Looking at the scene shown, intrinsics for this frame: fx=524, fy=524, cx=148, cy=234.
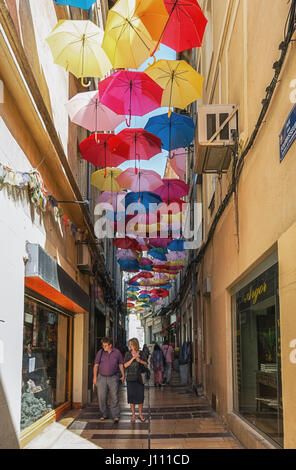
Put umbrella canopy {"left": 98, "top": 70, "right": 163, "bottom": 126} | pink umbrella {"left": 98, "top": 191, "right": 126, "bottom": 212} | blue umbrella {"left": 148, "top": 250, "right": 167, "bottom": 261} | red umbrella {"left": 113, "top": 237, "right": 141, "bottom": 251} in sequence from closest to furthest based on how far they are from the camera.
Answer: umbrella canopy {"left": 98, "top": 70, "right": 163, "bottom": 126} < pink umbrella {"left": 98, "top": 191, "right": 126, "bottom": 212} < red umbrella {"left": 113, "top": 237, "right": 141, "bottom": 251} < blue umbrella {"left": 148, "top": 250, "right": 167, "bottom": 261}

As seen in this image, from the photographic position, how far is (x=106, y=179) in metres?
13.5

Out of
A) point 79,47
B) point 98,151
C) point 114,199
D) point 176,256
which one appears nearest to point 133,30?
point 79,47

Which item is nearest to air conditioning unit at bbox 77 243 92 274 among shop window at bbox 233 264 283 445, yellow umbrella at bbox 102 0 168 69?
shop window at bbox 233 264 283 445

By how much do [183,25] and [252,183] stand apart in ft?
9.68

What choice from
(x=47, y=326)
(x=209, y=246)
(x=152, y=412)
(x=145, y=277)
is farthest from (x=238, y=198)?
(x=145, y=277)

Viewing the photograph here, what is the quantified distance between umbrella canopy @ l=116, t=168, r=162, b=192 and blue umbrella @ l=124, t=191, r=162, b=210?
50cm

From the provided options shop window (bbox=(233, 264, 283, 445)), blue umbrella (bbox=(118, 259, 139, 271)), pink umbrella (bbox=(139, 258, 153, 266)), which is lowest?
shop window (bbox=(233, 264, 283, 445))

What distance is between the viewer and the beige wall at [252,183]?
5.35 meters

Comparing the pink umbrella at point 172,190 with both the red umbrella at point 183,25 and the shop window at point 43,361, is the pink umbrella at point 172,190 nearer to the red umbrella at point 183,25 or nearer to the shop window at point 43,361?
the shop window at point 43,361

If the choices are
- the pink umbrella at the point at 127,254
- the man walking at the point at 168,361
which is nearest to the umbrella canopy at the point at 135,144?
the pink umbrella at the point at 127,254

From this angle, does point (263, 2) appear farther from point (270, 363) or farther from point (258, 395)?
point (258, 395)

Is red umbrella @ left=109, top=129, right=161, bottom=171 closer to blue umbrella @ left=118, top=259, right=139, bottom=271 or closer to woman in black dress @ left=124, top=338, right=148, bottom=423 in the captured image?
woman in black dress @ left=124, top=338, right=148, bottom=423

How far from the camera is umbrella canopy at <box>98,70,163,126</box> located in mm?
9828

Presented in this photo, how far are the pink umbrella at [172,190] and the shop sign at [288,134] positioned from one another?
8789 mm
